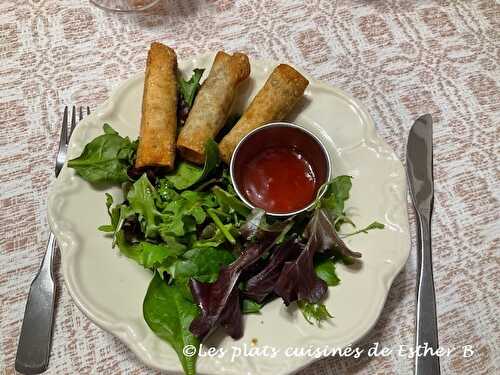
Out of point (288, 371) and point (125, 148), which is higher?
point (125, 148)

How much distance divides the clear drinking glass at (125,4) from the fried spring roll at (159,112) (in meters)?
0.55

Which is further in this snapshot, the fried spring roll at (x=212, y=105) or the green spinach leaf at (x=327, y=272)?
the fried spring roll at (x=212, y=105)

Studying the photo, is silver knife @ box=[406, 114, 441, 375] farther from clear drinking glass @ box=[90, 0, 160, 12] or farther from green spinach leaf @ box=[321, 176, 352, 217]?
clear drinking glass @ box=[90, 0, 160, 12]

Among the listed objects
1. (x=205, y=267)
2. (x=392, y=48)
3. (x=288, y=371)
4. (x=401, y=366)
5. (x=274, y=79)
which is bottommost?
(x=401, y=366)

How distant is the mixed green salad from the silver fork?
0.28m

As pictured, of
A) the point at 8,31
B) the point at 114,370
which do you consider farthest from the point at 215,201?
the point at 8,31

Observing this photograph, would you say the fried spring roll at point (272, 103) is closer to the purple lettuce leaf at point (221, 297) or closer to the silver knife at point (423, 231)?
the purple lettuce leaf at point (221, 297)

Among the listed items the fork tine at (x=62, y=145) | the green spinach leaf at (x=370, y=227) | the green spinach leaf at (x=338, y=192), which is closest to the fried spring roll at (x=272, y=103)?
the green spinach leaf at (x=338, y=192)

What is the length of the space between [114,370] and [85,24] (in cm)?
153

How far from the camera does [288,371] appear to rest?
137cm

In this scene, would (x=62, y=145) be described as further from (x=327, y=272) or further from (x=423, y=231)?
(x=423, y=231)

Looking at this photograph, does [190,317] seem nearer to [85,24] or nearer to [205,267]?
[205,267]

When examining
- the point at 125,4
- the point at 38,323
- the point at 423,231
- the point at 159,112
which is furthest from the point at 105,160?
the point at 423,231

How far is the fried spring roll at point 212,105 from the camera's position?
1.69 meters
